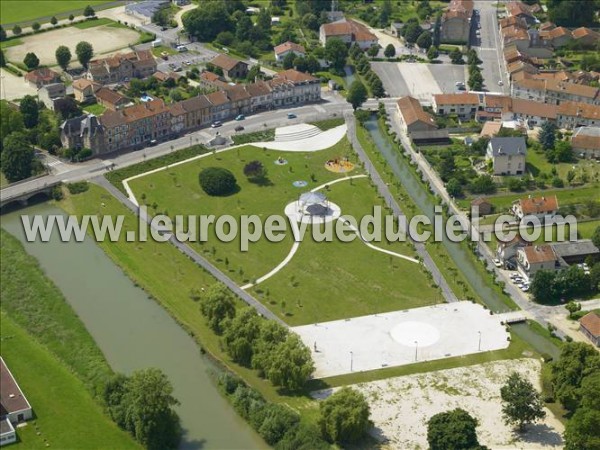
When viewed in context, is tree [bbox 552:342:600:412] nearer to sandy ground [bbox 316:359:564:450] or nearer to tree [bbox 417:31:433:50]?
sandy ground [bbox 316:359:564:450]

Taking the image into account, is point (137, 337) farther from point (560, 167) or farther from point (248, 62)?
point (248, 62)

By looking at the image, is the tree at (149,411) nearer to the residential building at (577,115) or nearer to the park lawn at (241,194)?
the park lawn at (241,194)

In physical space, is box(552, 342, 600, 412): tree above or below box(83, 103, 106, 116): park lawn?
below

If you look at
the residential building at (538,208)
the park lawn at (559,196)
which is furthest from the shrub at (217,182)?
the residential building at (538,208)

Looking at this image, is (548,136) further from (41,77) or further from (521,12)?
(41,77)

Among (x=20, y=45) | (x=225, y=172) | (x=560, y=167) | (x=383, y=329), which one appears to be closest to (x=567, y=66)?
(x=560, y=167)

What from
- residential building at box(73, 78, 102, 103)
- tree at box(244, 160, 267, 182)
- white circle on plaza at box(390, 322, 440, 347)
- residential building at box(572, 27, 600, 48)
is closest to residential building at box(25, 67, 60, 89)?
residential building at box(73, 78, 102, 103)
